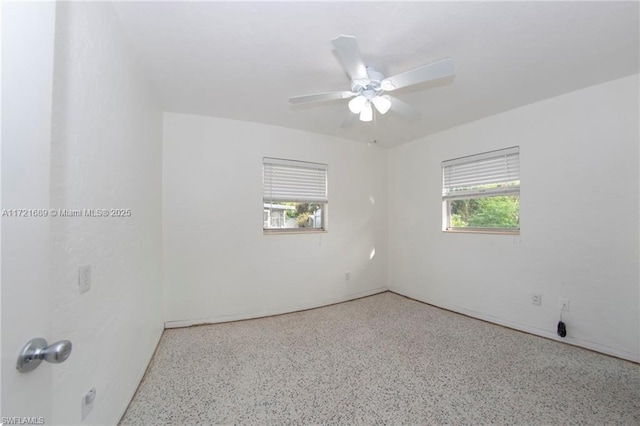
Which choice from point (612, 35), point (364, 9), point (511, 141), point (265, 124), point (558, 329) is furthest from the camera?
point (265, 124)

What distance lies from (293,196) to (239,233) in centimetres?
83

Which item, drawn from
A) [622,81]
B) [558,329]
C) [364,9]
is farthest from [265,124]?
[558,329]

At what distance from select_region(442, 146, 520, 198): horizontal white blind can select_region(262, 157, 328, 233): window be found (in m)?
1.67

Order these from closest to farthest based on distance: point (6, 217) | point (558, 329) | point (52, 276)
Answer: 1. point (6, 217)
2. point (52, 276)
3. point (558, 329)

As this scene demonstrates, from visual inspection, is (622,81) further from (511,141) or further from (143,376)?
(143,376)

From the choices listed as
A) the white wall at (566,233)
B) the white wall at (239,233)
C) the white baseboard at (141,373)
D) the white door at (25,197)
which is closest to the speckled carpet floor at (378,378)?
the white baseboard at (141,373)

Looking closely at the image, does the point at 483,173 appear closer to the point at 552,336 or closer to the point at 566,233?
the point at 566,233

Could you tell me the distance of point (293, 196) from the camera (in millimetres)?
3201

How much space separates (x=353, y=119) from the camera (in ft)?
6.89

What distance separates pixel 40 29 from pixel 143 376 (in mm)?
2188

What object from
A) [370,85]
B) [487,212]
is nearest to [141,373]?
[370,85]

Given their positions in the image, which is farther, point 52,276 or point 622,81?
point 622,81

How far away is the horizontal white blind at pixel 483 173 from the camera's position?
2639mm

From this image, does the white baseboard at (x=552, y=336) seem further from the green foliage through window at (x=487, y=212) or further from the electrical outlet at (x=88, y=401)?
the electrical outlet at (x=88, y=401)
